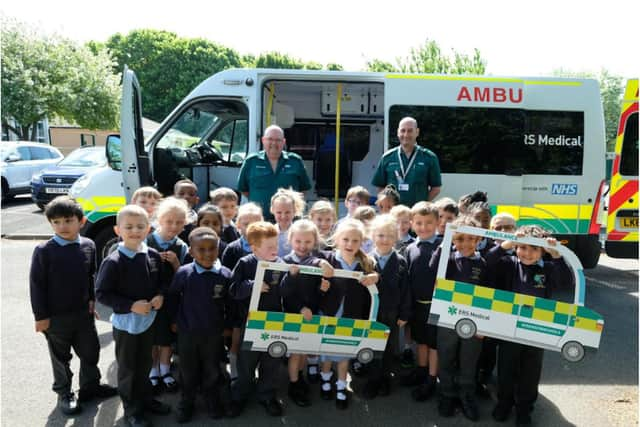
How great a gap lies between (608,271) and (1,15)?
2537cm

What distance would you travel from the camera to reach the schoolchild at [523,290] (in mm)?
2883

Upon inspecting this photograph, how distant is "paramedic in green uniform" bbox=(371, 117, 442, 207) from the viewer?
15.6 feet

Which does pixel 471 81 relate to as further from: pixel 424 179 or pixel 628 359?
pixel 628 359

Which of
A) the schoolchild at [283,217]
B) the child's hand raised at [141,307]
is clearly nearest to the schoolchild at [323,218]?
the schoolchild at [283,217]

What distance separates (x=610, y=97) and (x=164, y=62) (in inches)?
1412

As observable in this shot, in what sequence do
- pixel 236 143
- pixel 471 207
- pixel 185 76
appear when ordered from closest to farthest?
pixel 471 207, pixel 236 143, pixel 185 76

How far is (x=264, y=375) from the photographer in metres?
3.12

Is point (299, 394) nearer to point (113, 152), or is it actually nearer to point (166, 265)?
point (166, 265)

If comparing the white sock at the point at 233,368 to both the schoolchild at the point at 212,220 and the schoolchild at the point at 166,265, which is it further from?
the schoolchild at the point at 212,220

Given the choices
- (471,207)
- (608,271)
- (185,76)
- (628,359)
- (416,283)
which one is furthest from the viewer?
(185,76)

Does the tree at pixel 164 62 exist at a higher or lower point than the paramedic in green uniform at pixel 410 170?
higher

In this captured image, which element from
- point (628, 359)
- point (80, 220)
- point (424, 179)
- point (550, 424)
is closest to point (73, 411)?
point (80, 220)

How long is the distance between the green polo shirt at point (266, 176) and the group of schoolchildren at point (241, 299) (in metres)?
1.36

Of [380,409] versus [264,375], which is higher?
[264,375]
